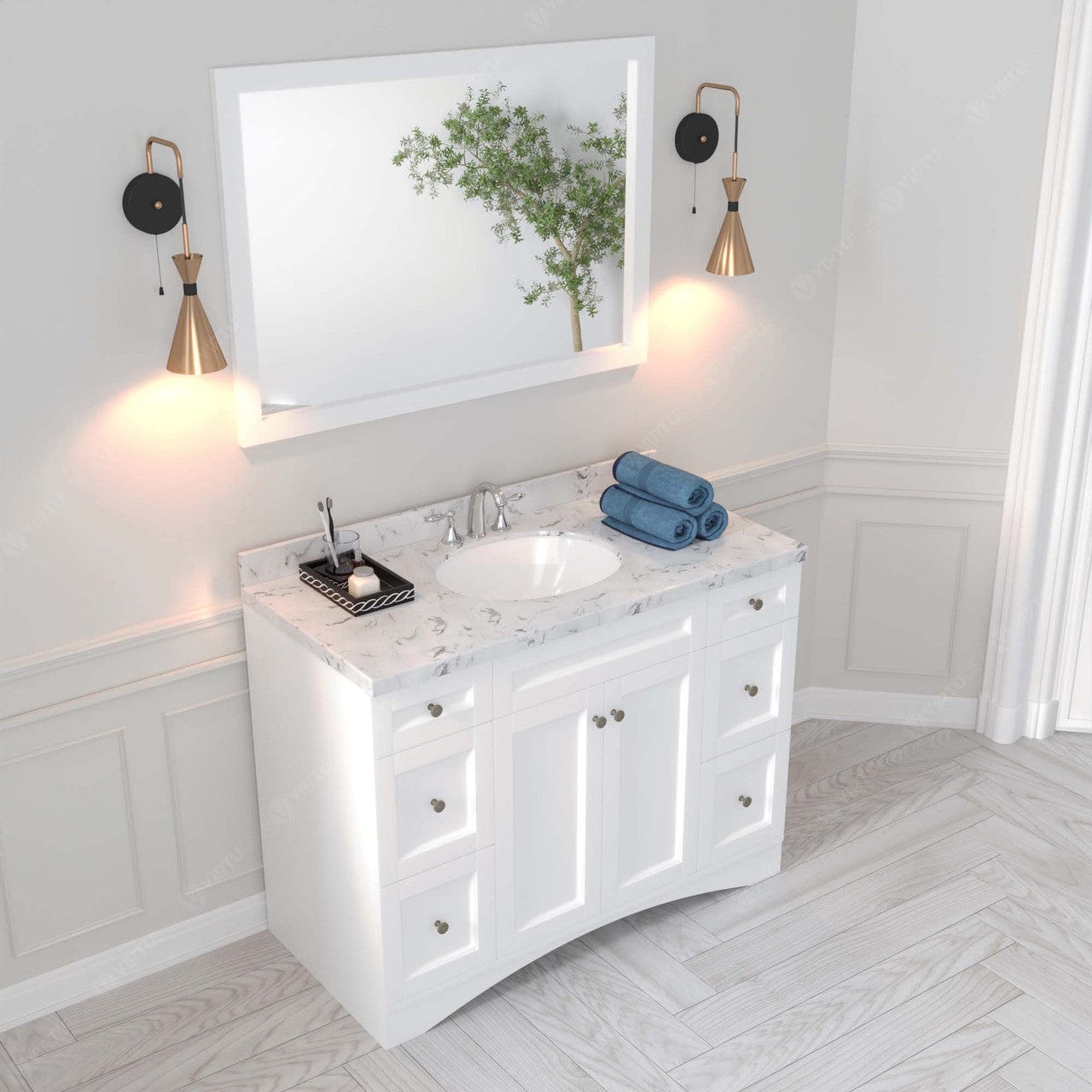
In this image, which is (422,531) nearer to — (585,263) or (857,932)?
(585,263)

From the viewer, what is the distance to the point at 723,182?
312cm

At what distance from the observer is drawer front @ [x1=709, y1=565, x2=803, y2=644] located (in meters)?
2.93

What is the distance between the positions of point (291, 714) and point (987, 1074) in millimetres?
1522

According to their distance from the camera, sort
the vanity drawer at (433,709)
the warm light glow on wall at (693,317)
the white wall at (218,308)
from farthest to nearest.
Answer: the warm light glow on wall at (693,317)
the vanity drawer at (433,709)
the white wall at (218,308)

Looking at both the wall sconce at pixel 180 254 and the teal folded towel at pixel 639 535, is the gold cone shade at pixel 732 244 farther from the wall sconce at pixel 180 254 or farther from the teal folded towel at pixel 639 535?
the wall sconce at pixel 180 254

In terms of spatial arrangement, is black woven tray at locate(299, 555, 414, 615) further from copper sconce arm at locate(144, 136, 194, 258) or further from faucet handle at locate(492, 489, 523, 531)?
copper sconce arm at locate(144, 136, 194, 258)

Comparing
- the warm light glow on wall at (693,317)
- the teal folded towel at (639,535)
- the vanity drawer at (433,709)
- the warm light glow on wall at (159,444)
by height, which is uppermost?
the warm light glow on wall at (693,317)

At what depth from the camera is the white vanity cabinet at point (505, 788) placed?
8.51 ft

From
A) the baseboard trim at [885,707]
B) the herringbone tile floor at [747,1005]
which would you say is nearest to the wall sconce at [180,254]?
the herringbone tile floor at [747,1005]

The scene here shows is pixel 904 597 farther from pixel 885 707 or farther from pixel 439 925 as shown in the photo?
pixel 439 925

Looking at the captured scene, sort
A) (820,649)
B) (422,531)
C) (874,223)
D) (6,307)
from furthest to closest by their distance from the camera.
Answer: (820,649)
(874,223)
(422,531)
(6,307)

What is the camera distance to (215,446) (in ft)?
8.79

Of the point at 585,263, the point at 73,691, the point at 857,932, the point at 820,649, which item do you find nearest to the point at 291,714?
the point at 73,691

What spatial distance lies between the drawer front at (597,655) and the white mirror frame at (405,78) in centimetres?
59
